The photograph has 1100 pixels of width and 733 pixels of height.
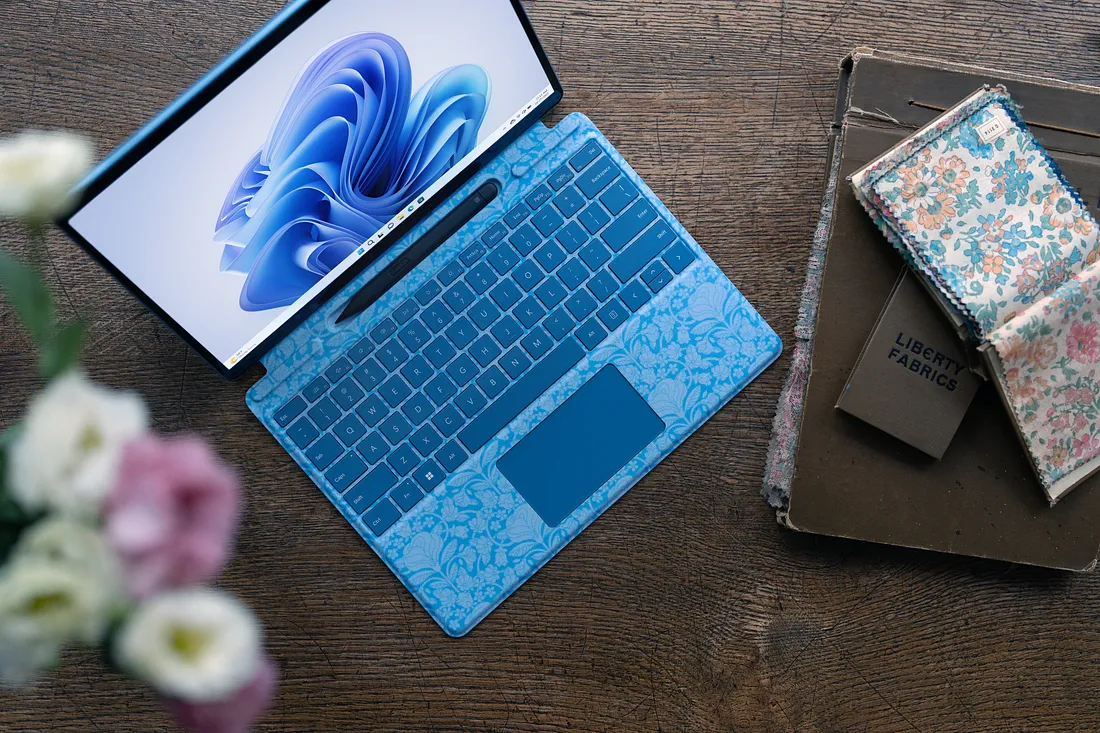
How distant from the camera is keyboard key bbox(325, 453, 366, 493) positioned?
2.50 feet

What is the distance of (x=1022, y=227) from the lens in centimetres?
72

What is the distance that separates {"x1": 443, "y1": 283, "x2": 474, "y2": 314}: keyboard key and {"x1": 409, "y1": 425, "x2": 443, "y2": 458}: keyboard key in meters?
0.12

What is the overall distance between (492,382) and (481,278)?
0.10 meters

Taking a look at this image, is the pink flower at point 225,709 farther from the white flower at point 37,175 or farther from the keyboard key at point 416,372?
the keyboard key at point 416,372

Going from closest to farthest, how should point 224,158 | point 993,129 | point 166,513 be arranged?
point 166,513 < point 224,158 < point 993,129

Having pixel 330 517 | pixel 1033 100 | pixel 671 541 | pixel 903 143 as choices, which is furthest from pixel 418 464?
pixel 1033 100

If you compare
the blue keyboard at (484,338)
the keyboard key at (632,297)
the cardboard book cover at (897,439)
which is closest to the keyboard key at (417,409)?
the blue keyboard at (484,338)

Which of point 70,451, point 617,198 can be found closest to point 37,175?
point 70,451

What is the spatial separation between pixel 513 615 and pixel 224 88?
517mm

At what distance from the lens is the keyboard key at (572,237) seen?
2.56 ft

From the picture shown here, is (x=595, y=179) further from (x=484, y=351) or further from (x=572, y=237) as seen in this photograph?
(x=484, y=351)

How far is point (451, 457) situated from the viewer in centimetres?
76

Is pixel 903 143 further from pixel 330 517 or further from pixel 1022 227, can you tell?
pixel 330 517

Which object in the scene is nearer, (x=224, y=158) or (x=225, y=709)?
(x=225, y=709)
